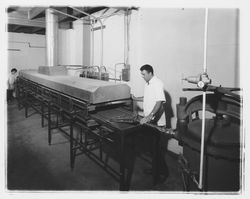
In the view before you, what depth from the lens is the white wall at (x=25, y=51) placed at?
8.34 m

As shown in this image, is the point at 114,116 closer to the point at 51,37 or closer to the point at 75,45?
the point at 51,37

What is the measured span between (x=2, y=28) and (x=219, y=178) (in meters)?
1.73

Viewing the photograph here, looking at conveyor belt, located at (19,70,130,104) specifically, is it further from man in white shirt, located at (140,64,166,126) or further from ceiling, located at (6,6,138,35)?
ceiling, located at (6,6,138,35)

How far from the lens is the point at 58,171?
291 centimetres

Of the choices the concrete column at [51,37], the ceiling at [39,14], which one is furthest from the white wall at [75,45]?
the concrete column at [51,37]

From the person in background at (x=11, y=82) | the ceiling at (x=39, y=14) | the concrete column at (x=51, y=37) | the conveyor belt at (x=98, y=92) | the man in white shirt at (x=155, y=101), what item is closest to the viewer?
the man in white shirt at (x=155, y=101)

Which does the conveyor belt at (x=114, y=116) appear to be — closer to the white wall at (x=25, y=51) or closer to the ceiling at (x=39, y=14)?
the ceiling at (x=39, y=14)

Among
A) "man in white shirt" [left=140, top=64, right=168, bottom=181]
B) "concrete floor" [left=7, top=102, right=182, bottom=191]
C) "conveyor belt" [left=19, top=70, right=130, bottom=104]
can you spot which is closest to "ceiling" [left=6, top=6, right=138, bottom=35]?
"conveyor belt" [left=19, top=70, right=130, bottom=104]

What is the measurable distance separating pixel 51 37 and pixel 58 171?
10.7ft

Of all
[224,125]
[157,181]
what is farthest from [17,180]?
[224,125]

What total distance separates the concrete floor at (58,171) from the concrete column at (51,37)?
1.90 m

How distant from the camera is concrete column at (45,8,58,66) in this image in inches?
197

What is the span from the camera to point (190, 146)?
1.55 m

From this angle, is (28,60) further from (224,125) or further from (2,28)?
(224,125)
